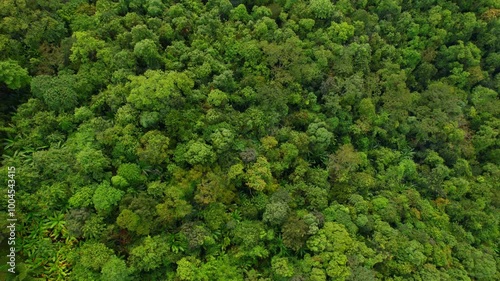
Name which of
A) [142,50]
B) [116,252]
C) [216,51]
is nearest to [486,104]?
[216,51]

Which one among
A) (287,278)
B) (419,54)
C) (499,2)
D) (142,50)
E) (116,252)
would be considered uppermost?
(499,2)

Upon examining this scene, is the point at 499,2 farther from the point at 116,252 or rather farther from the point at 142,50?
the point at 116,252

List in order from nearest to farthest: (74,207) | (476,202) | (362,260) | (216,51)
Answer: (74,207), (362,260), (216,51), (476,202)

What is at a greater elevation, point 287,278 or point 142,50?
point 142,50

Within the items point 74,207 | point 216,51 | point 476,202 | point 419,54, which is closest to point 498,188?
point 476,202

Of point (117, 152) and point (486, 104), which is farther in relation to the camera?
point (486, 104)

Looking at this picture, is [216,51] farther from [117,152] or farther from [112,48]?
[117,152]

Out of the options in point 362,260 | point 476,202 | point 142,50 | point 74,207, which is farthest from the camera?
point 476,202
